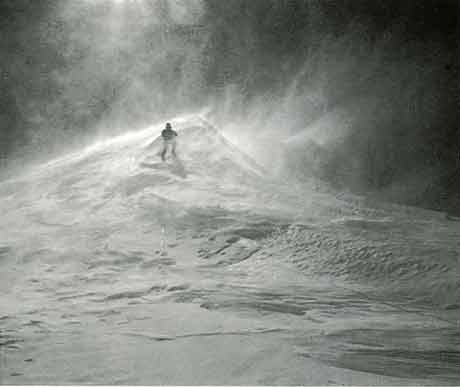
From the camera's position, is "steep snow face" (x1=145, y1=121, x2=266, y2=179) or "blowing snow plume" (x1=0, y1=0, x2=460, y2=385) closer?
"blowing snow plume" (x1=0, y1=0, x2=460, y2=385)

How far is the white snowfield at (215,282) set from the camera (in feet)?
13.4

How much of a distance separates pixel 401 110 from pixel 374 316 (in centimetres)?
1976

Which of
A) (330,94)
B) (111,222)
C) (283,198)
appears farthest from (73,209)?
(330,94)

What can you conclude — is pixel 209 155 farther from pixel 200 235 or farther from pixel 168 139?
pixel 200 235

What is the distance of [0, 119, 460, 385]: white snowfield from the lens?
407 centimetres

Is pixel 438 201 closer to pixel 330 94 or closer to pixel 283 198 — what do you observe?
pixel 330 94

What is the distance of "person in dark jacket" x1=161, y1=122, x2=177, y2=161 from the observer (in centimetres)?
1191

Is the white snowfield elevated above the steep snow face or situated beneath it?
situated beneath

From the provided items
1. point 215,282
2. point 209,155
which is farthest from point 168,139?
point 215,282

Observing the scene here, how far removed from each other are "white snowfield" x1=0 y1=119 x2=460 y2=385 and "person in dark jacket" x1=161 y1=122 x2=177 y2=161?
0.33 metres

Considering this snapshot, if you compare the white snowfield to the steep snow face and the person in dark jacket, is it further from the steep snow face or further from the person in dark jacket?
the person in dark jacket

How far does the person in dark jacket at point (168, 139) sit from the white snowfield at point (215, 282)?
0.33 m

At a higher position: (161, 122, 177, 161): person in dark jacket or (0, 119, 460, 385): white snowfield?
(161, 122, 177, 161): person in dark jacket

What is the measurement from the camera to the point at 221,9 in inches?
639
